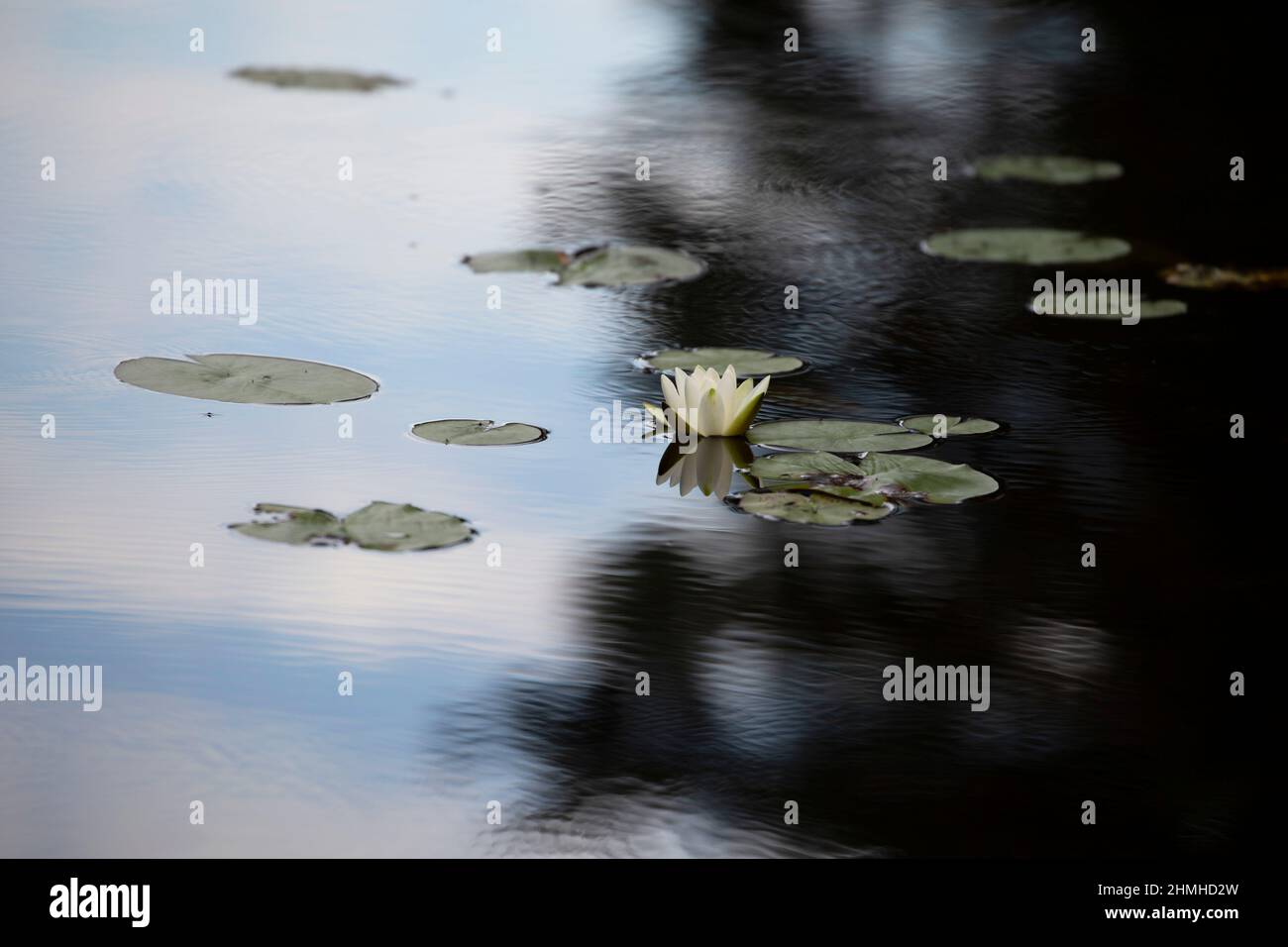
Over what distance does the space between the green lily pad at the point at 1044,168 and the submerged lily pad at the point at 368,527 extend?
2.52m

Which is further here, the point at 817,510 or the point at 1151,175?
the point at 1151,175

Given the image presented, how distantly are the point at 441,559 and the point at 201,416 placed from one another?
2.07 feet

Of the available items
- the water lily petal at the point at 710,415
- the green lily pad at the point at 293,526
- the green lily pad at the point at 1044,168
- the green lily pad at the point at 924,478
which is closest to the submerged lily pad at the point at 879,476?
the green lily pad at the point at 924,478

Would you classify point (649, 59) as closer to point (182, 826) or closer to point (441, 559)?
point (441, 559)

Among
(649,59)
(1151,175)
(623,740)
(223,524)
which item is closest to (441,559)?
(223,524)

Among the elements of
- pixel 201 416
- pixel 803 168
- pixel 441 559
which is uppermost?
pixel 803 168

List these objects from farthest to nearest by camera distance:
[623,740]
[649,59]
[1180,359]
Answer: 1. [649,59]
2. [1180,359]
3. [623,740]

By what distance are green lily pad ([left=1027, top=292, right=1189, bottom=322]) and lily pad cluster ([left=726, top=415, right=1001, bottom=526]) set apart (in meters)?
0.74

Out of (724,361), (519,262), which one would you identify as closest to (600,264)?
(519,262)

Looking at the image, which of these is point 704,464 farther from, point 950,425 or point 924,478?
point 950,425

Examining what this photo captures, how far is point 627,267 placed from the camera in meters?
3.00

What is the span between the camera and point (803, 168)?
3793 mm

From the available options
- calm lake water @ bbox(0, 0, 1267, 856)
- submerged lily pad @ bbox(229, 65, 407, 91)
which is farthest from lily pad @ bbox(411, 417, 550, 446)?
submerged lily pad @ bbox(229, 65, 407, 91)
